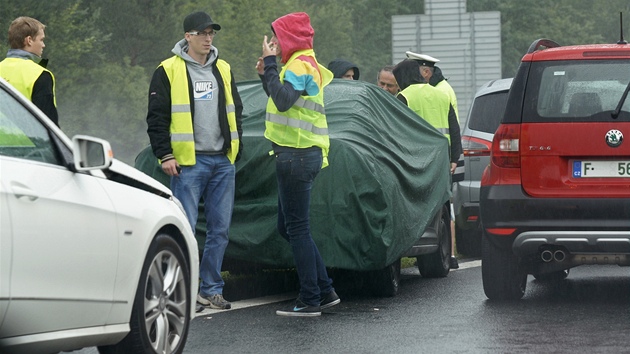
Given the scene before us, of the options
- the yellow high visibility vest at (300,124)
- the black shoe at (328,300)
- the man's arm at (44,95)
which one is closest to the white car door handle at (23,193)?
the yellow high visibility vest at (300,124)

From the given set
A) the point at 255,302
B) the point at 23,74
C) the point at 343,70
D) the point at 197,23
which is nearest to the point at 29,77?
the point at 23,74

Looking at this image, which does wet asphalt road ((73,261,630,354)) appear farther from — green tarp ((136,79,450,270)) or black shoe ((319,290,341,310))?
green tarp ((136,79,450,270))

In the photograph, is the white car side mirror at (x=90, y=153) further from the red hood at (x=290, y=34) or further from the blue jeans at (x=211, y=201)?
the blue jeans at (x=211, y=201)

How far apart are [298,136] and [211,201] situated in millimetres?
859

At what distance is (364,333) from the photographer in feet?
26.8

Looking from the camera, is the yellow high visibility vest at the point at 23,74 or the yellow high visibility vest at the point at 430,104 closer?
the yellow high visibility vest at the point at 23,74

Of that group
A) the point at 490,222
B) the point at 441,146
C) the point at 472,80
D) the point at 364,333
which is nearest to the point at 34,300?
the point at 364,333

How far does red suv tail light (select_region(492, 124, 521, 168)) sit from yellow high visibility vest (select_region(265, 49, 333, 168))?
3.69ft

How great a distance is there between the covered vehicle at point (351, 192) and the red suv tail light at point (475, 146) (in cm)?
261

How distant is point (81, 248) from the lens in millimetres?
5859

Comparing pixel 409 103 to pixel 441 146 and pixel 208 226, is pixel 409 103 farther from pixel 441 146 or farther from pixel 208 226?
pixel 208 226

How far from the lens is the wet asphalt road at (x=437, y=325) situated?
7625mm

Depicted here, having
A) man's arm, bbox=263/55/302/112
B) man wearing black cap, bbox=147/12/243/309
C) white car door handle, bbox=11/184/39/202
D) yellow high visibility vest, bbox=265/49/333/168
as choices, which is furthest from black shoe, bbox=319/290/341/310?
white car door handle, bbox=11/184/39/202

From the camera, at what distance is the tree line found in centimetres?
5816
